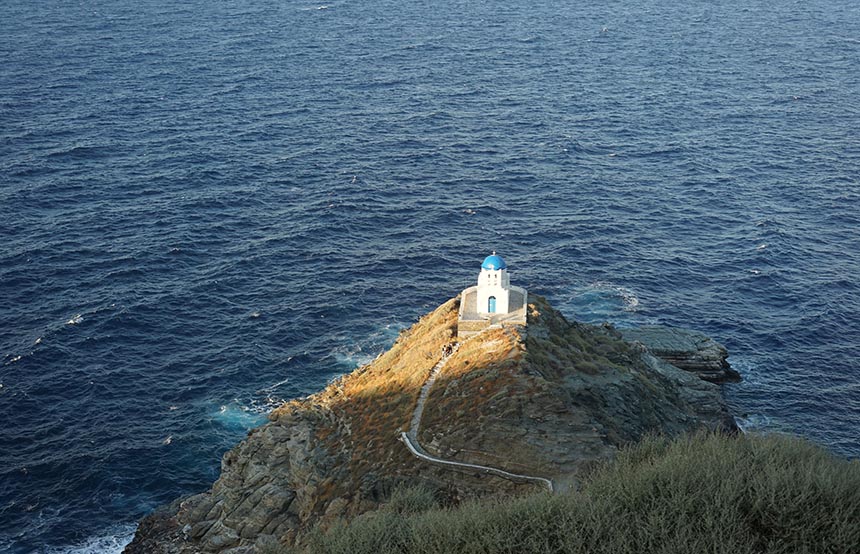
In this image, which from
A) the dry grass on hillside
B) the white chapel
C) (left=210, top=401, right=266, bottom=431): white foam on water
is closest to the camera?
the dry grass on hillside

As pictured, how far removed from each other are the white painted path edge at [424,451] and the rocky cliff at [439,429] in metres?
0.32

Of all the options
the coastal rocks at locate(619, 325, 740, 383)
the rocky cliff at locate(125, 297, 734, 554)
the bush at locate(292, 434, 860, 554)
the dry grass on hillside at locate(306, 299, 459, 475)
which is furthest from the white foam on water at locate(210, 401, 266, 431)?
the bush at locate(292, 434, 860, 554)

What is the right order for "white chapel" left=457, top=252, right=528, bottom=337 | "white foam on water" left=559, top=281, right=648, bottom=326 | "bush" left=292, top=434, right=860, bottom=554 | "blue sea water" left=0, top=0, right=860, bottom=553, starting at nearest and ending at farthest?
1. "bush" left=292, top=434, right=860, bottom=554
2. "white chapel" left=457, top=252, right=528, bottom=337
3. "blue sea water" left=0, top=0, right=860, bottom=553
4. "white foam on water" left=559, top=281, right=648, bottom=326

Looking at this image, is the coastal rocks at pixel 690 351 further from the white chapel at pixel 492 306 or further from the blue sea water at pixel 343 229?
the white chapel at pixel 492 306

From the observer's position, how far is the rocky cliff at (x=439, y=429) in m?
55.8

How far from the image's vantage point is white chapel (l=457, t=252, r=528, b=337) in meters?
69.4

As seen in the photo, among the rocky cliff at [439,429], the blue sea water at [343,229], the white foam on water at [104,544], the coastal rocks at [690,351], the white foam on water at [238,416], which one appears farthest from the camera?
the coastal rocks at [690,351]

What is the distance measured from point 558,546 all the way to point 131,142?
121 metres

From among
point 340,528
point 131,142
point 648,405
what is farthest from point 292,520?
point 131,142

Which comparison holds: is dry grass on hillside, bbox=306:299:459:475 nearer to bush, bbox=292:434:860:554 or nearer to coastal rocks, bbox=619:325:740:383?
bush, bbox=292:434:860:554

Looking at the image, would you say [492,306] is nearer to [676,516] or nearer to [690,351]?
[690,351]

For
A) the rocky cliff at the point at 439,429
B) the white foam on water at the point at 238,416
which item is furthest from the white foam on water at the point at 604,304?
the white foam on water at the point at 238,416

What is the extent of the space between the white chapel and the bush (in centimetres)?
2659

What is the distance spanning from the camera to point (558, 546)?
38.0 m
